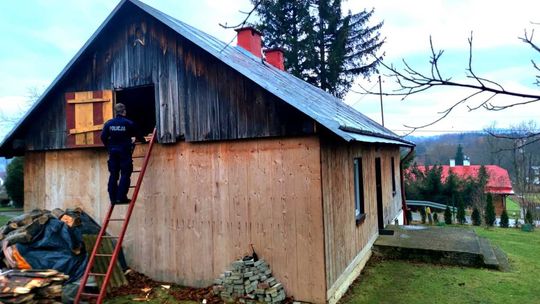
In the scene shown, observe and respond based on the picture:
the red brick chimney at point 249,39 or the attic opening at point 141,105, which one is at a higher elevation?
the red brick chimney at point 249,39

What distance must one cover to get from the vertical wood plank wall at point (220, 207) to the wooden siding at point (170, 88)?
31 cm

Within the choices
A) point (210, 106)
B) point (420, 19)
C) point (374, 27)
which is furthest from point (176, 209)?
point (374, 27)

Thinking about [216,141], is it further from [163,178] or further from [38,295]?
[38,295]

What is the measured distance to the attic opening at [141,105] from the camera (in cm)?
902

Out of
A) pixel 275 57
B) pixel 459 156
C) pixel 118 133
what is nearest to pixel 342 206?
pixel 118 133

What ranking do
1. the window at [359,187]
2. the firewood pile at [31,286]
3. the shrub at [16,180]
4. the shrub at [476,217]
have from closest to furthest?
1. the firewood pile at [31,286]
2. the window at [359,187]
3. the shrub at [476,217]
4. the shrub at [16,180]

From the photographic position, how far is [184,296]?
6395mm

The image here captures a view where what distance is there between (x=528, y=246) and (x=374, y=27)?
610 inches

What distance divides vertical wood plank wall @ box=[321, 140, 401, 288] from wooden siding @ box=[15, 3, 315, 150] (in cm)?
107

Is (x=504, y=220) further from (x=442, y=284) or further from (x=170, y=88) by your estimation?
(x=170, y=88)

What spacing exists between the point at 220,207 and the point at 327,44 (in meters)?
19.5

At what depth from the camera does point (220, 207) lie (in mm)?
6613

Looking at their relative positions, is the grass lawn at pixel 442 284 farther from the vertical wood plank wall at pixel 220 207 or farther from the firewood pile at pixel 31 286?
the firewood pile at pixel 31 286

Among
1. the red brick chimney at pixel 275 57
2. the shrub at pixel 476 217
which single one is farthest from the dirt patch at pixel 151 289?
the shrub at pixel 476 217
